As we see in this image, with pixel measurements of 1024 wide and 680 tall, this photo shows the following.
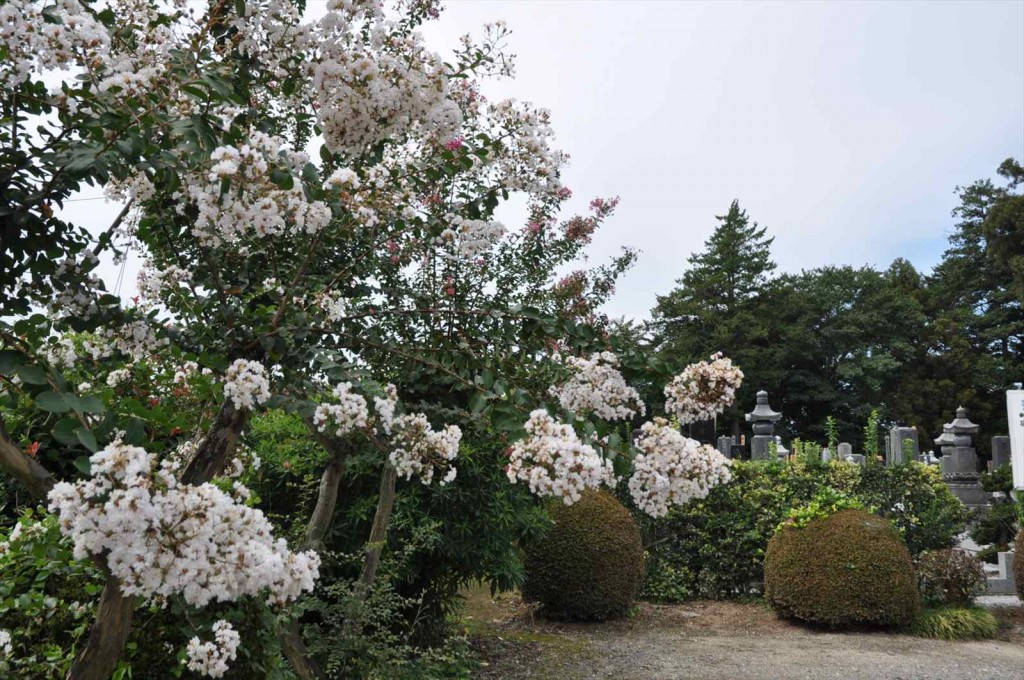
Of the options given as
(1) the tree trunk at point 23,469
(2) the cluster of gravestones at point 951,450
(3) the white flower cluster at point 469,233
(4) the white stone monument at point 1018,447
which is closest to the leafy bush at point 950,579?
(4) the white stone monument at point 1018,447

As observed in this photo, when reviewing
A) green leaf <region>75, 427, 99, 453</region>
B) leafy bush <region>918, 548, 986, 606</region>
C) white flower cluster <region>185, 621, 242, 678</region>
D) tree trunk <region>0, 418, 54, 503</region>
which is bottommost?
white flower cluster <region>185, 621, 242, 678</region>

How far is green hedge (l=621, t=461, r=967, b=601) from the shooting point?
818 cm

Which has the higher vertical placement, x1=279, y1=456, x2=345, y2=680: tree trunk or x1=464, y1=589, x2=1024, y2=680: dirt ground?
x1=279, y1=456, x2=345, y2=680: tree trunk

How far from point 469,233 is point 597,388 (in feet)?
2.08

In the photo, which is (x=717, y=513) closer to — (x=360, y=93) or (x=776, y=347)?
(x=360, y=93)

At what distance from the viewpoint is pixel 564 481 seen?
1.77 metres

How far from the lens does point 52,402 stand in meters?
1.35

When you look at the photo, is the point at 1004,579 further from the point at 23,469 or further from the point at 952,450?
the point at 23,469

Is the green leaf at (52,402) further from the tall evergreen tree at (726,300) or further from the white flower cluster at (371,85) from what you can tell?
the tall evergreen tree at (726,300)

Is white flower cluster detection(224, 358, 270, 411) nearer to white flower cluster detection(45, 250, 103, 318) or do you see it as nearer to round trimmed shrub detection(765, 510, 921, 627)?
white flower cluster detection(45, 250, 103, 318)

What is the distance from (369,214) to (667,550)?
24.6 feet

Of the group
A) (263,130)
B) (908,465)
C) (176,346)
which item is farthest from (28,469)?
(908,465)

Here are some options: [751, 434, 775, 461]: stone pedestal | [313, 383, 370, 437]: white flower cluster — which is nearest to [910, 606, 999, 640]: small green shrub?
[751, 434, 775, 461]: stone pedestal

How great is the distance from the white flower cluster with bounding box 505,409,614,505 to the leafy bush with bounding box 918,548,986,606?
7.20m
